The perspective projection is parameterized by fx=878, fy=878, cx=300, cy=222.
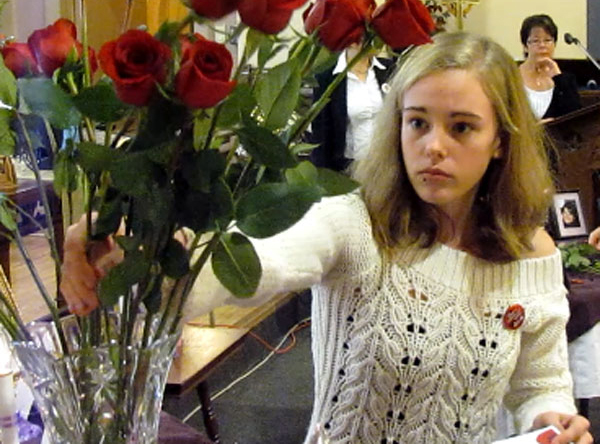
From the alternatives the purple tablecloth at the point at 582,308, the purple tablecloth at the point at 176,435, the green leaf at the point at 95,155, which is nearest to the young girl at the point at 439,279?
the purple tablecloth at the point at 176,435

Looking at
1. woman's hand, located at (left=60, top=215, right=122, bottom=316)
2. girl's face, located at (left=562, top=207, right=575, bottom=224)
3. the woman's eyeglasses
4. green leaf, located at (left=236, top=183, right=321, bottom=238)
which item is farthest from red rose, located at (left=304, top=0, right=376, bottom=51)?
the woman's eyeglasses

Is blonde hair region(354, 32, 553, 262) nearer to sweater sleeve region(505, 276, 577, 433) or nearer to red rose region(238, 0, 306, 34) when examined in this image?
sweater sleeve region(505, 276, 577, 433)

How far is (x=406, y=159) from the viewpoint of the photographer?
122 cm

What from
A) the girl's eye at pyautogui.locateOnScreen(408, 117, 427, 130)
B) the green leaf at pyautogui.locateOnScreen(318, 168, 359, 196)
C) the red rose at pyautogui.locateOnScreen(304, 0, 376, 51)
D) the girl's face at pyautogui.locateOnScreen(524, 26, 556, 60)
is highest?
the girl's face at pyautogui.locateOnScreen(524, 26, 556, 60)

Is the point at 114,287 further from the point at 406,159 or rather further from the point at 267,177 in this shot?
the point at 406,159

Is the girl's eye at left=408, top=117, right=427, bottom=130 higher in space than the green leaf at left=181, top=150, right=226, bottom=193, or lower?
higher

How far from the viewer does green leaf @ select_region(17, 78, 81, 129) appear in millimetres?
593

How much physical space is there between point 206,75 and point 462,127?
29.4 inches

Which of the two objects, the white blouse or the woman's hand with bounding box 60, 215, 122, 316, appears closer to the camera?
the woman's hand with bounding box 60, 215, 122, 316

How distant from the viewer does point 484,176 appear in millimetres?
1360

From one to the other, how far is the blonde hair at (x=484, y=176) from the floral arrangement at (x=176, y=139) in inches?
24.1

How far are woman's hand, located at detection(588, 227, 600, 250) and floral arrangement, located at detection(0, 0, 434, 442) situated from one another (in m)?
1.75

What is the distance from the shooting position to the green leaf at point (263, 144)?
0.59 metres

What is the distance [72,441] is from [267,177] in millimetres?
243
